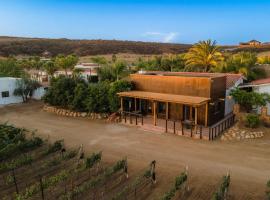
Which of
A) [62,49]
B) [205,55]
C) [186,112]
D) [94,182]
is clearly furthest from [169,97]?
[62,49]

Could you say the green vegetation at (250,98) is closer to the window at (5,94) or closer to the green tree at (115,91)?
the green tree at (115,91)

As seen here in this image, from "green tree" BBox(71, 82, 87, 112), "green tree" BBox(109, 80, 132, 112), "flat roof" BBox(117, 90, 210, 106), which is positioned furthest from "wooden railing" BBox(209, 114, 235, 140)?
"green tree" BBox(71, 82, 87, 112)

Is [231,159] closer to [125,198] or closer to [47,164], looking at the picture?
[125,198]

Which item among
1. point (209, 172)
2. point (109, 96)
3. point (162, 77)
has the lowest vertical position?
point (209, 172)

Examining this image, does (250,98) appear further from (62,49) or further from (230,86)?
(62,49)

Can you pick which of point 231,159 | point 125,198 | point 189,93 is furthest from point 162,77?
point 125,198

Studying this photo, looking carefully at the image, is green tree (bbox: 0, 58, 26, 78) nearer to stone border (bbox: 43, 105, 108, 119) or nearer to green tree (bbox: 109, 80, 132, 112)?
stone border (bbox: 43, 105, 108, 119)

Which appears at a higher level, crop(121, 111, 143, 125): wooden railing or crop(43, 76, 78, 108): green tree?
crop(43, 76, 78, 108): green tree
